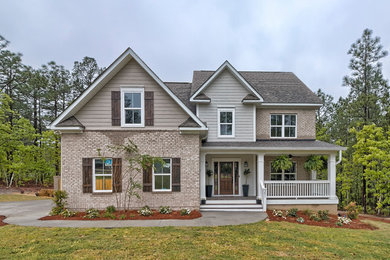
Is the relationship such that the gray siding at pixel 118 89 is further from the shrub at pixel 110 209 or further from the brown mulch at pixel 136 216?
the brown mulch at pixel 136 216

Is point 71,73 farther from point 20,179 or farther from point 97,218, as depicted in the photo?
point 97,218

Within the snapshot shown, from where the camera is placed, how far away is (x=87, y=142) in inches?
423

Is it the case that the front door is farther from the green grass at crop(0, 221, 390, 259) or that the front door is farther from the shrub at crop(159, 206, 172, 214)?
the green grass at crop(0, 221, 390, 259)

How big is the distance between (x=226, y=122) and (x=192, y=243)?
827 cm

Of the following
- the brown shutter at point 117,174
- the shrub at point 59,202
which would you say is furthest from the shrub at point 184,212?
the shrub at point 59,202

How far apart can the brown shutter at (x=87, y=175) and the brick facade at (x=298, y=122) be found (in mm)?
10215

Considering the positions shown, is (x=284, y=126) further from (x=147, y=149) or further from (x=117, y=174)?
(x=117, y=174)

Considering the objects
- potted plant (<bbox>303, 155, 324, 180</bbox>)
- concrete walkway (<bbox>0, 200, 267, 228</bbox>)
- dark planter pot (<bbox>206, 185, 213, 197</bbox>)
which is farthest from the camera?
dark planter pot (<bbox>206, 185, 213, 197</bbox>)

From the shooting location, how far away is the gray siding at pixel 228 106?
534 inches

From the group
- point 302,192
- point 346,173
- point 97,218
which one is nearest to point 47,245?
point 97,218

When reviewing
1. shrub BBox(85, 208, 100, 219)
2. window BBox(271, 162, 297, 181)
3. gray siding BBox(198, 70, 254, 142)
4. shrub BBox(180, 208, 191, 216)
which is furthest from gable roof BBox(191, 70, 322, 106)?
shrub BBox(85, 208, 100, 219)

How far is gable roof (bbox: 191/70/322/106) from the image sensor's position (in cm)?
1422

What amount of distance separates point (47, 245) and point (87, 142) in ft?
17.0

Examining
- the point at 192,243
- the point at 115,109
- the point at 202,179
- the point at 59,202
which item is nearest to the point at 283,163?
the point at 202,179
